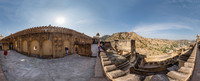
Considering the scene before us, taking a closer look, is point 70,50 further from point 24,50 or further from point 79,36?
point 24,50

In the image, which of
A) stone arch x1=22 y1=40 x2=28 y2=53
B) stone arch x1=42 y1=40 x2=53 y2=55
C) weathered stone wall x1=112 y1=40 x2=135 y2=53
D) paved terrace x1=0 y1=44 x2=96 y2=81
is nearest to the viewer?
paved terrace x1=0 y1=44 x2=96 y2=81

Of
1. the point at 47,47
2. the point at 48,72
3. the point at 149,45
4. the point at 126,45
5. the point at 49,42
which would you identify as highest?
the point at 49,42

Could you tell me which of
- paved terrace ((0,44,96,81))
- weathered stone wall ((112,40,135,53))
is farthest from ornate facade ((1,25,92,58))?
weathered stone wall ((112,40,135,53))

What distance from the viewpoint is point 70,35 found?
15.1 m

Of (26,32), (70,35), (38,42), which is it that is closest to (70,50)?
(70,35)

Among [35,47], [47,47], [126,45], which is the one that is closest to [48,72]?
[47,47]

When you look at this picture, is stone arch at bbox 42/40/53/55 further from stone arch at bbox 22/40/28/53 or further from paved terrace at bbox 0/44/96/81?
stone arch at bbox 22/40/28/53

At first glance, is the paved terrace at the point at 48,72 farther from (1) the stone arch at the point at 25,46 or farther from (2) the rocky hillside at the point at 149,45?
(2) the rocky hillside at the point at 149,45

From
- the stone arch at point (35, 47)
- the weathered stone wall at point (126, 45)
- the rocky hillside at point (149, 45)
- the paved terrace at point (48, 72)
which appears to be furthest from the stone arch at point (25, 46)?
the rocky hillside at point (149, 45)

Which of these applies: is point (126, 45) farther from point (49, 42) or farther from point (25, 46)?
point (25, 46)

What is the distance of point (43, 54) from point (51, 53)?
4.43 ft

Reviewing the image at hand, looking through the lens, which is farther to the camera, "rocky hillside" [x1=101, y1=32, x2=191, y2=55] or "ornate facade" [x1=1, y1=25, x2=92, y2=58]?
"rocky hillside" [x1=101, y1=32, x2=191, y2=55]

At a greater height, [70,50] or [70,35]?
[70,35]

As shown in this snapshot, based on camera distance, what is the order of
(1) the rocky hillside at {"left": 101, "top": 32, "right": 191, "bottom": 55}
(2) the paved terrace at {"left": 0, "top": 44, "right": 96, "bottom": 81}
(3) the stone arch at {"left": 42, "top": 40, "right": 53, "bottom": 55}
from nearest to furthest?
(2) the paved terrace at {"left": 0, "top": 44, "right": 96, "bottom": 81} < (3) the stone arch at {"left": 42, "top": 40, "right": 53, "bottom": 55} < (1) the rocky hillside at {"left": 101, "top": 32, "right": 191, "bottom": 55}
